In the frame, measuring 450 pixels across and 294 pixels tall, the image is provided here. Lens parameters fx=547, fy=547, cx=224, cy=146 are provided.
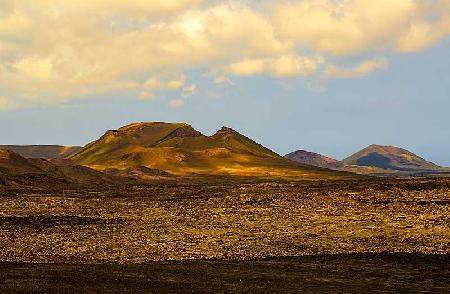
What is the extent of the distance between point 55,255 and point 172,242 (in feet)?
45.5

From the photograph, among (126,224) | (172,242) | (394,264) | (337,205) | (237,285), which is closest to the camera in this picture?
(237,285)

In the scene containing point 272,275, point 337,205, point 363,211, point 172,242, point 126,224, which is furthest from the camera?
point 337,205

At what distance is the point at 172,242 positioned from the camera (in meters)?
61.9

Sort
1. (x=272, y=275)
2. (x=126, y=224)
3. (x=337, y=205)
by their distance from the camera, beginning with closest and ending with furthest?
(x=272, y=275), (x=126, y=224), (x=337, y=205)

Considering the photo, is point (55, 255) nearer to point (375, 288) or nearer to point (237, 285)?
point (237, 285)

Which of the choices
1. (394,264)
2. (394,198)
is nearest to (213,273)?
(394,264)

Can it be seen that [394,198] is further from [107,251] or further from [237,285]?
[237,285]

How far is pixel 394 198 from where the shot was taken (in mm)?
95875

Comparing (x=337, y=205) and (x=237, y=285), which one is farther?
(x=337, y=205)

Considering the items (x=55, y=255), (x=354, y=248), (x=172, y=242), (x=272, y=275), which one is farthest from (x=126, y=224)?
(x=272, y=275)

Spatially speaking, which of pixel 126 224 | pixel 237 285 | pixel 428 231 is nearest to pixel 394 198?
pixel 428 231

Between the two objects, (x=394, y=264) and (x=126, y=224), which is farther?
(x=126, y=224)

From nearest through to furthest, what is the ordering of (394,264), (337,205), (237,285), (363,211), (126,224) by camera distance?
1. (237,285)
2. (394,264)
3. (126,224)
4. (363,211)
5. (337,205)

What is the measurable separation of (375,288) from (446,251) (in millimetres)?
21889
